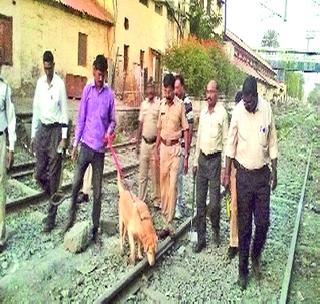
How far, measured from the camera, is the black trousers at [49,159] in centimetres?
675

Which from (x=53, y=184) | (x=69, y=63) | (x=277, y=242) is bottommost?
(x=277, y=242)

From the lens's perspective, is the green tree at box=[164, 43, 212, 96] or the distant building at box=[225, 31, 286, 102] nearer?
the green tree at box=[164, 43, 212, 96]

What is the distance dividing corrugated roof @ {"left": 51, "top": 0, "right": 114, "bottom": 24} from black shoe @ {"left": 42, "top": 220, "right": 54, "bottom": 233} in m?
14.6

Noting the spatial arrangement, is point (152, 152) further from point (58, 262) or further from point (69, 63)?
point (69, 63)

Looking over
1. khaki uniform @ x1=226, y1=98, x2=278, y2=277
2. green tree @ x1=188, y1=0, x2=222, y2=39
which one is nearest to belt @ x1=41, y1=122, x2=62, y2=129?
khaki uniform @ x1=226, y1=98, x2=278, y2=277

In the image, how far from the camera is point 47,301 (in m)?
5.02

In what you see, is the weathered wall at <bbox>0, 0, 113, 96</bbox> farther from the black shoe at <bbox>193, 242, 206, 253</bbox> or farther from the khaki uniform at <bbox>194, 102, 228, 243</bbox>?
the black shoe at <bbox>193, 242, 206, 253</bbox>

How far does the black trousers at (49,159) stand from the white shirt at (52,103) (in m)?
0.11

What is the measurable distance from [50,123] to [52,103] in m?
0.27

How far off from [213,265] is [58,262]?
6.25ft

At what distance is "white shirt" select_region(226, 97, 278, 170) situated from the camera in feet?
18.2

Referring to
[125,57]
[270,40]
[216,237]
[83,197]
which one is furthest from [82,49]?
[270,40]

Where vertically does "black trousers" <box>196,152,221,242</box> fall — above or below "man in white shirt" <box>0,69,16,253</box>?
below

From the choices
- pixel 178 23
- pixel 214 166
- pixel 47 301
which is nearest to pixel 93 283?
pixel 47 301
